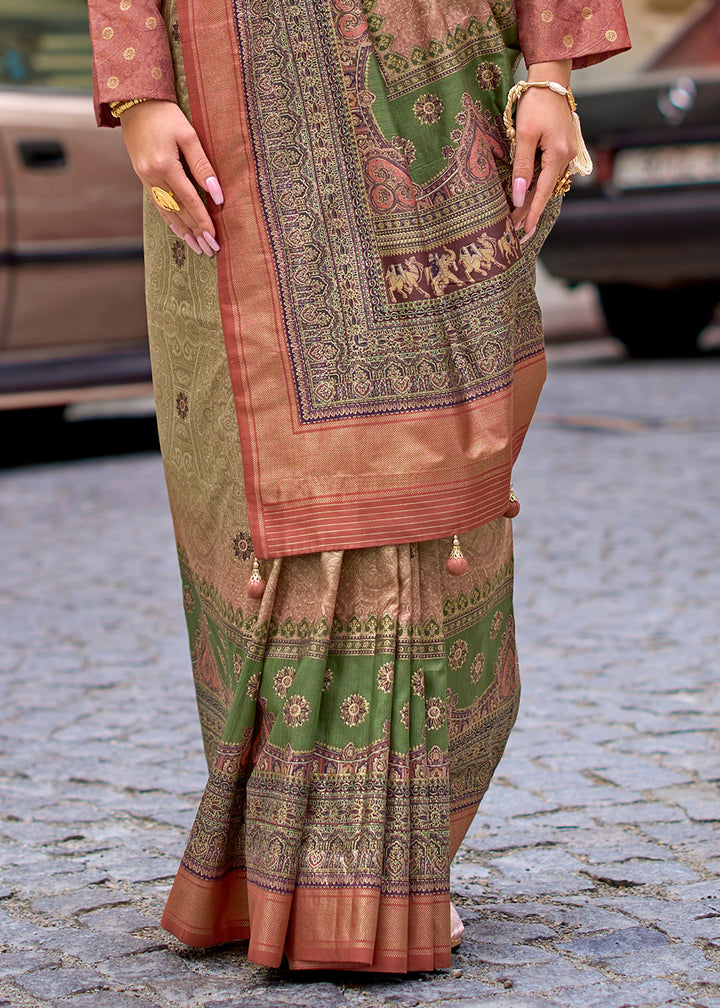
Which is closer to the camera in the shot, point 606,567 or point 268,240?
point 268,240

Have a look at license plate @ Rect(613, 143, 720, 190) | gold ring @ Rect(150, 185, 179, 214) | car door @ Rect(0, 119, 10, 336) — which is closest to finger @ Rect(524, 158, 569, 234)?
gold ring @ Rect(150, 185, 179, 214)

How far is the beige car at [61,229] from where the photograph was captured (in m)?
5.66

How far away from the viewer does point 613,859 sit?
234cm

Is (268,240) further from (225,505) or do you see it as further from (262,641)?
(262,641)

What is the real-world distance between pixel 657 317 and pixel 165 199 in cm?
754

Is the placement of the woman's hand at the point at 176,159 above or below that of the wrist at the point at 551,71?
below

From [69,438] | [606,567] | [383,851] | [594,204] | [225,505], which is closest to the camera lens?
[383,851]

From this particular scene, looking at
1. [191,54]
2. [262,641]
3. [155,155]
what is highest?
[191,54]

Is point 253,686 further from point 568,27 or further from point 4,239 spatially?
point 4,239

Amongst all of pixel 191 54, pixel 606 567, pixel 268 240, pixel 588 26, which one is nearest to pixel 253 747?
pixel 268 240

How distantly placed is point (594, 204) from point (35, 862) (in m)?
6.40

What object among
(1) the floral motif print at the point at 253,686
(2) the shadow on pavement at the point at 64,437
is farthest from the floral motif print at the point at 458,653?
(2) the shadow on pavement at the point at 64,437

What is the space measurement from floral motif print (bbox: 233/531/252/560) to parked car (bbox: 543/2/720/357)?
20.4 ft

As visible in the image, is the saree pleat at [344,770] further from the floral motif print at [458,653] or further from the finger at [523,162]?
A: the finger at [523,162]
